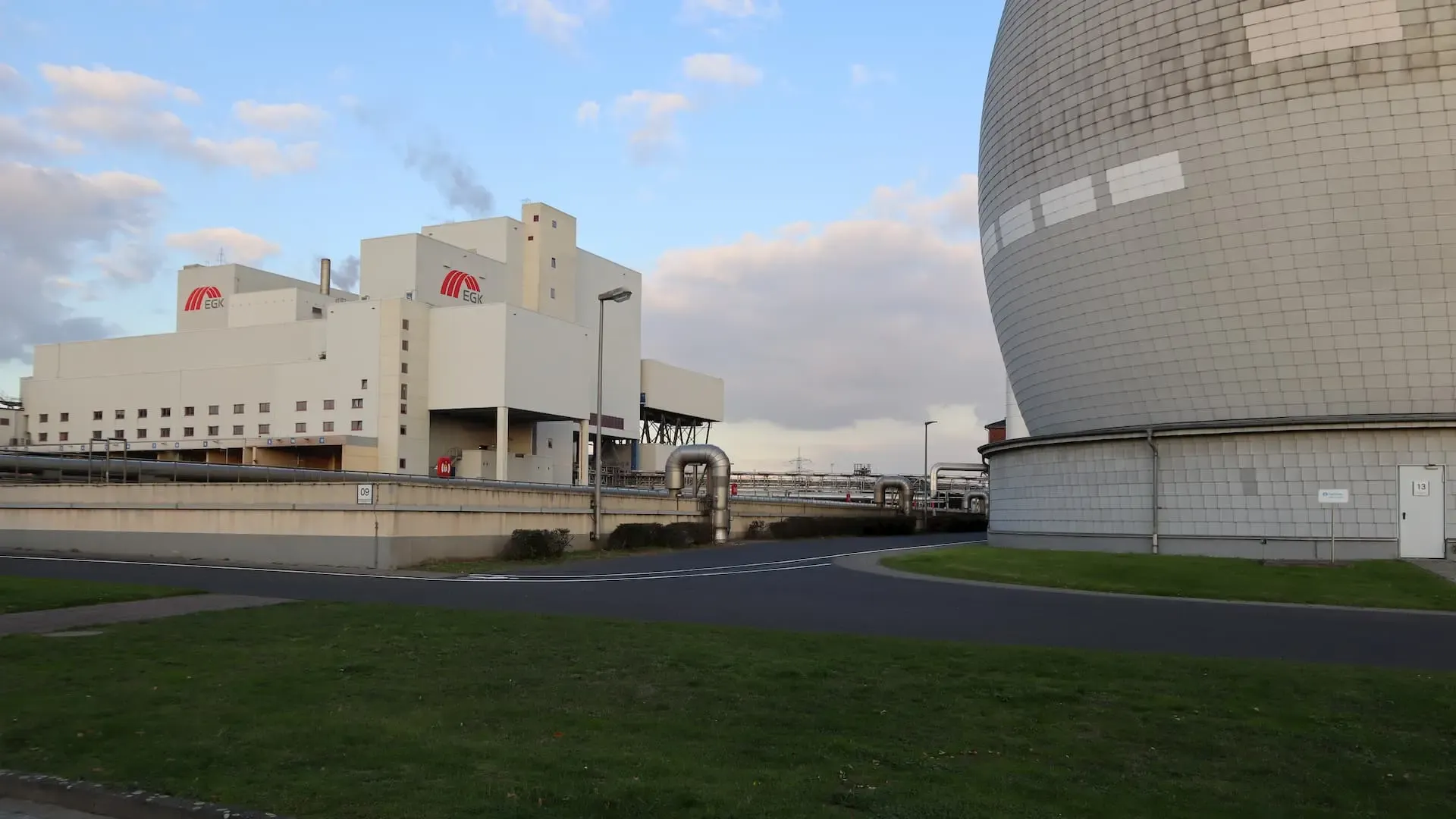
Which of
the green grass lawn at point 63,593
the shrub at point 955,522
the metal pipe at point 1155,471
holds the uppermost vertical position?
the metal pipe at point 1155,471

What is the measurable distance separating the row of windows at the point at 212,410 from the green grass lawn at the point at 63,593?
2085 inches

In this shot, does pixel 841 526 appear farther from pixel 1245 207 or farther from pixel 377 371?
pixel 377 371

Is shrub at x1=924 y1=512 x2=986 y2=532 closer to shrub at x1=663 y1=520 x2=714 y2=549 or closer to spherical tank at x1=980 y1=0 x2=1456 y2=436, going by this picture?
shrub at x1=663 y1=520 x2=714 y2=549

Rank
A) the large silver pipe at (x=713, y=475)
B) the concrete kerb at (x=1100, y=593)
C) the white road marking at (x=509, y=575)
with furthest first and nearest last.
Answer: the large silver pipe at (x=713, y=475), the white road marking at (x=509, y=575), the concrete kerb at (x=1100, y=593)

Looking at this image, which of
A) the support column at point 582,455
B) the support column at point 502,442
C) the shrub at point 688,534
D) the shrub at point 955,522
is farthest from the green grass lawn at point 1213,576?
the support column at point 502,442

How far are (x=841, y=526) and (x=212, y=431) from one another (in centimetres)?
4854

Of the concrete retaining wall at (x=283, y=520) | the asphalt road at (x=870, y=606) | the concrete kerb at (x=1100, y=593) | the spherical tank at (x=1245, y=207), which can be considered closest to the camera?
the asphalt road at (x=870, y=606)

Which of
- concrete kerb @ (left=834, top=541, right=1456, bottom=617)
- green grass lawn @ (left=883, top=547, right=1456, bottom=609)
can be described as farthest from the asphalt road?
green grass lawn @ (left=883, top=547, right=1456, bottom=609)

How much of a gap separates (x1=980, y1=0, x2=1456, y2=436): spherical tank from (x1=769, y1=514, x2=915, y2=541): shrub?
53.2 ft

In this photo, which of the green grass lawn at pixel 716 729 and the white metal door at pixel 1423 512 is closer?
the green grass lawn at pixel 716 729

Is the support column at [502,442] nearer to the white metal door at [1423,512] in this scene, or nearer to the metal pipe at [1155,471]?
the metal pipe at [1155,471]

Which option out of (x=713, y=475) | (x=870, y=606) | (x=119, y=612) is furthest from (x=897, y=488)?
(x=119, y=612)

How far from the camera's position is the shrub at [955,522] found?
210 feet

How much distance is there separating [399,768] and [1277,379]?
2984 cm
